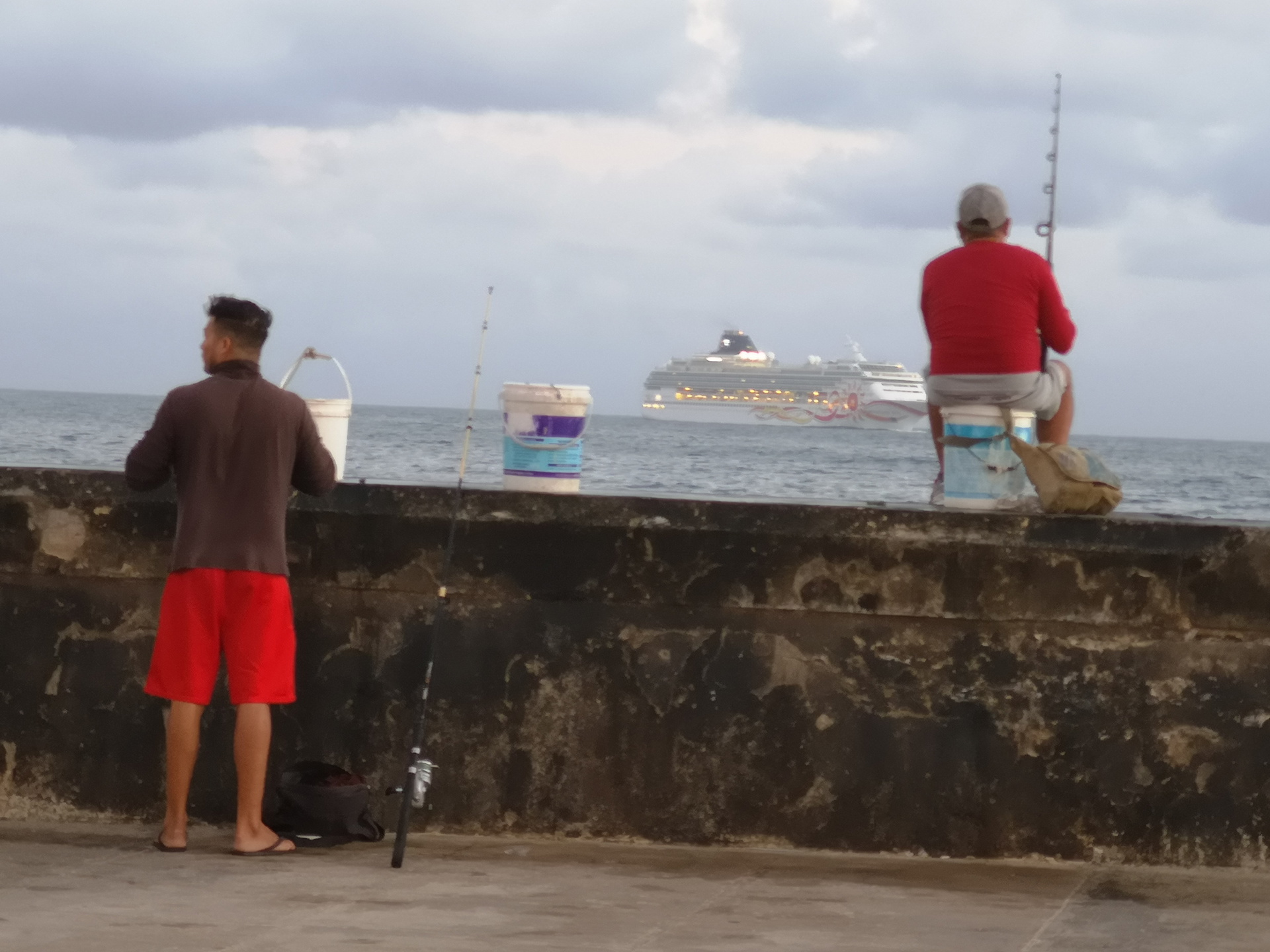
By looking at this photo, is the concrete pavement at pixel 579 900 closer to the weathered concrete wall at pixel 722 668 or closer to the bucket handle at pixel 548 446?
the weathered concrete wall at pixel 722 668

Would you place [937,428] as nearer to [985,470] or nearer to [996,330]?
[996,330]

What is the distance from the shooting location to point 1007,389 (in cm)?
449

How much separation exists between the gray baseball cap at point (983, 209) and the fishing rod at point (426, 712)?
1.43 metres

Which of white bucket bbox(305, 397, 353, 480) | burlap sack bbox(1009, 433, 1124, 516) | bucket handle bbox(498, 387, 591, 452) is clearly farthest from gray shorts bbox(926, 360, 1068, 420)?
white bucket bbox(305, 397, 353, 480)

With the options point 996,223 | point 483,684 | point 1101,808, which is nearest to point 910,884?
point 1101,808

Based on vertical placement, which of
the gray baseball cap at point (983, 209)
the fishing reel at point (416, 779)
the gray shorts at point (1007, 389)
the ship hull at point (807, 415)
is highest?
the ship hull at point (807, 415)

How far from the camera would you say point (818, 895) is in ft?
11.6

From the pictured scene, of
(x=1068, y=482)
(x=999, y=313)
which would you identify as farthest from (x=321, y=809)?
(x=999, y=313)

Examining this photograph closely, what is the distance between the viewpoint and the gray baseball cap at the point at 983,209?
15.3 ft

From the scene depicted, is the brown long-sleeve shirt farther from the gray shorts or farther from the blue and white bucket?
the gray shorts

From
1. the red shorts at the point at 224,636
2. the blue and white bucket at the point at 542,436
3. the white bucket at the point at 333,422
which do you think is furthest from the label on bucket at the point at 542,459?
the red shorts at the point at 224,636

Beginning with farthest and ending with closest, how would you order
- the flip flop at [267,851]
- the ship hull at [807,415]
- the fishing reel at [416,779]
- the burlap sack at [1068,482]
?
the ship hull at [807,415]
the burlap sack at [1068,482]
the flip flop at [267,851]
the fishing reel at [416,779]

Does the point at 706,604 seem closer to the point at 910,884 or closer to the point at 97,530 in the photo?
the point at 910,884

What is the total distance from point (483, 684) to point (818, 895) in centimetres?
103
